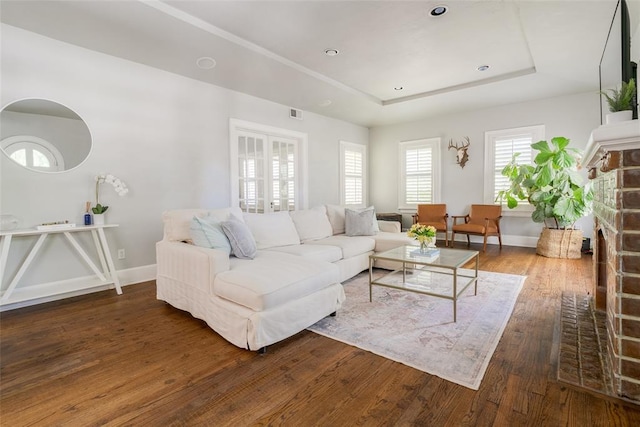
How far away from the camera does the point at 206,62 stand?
363 cm

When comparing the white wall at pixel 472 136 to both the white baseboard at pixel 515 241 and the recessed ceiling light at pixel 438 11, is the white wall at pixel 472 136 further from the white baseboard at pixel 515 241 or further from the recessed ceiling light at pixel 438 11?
the recessed ceiling light at pixel 438 11

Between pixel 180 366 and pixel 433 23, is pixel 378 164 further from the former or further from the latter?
pixel 180 366

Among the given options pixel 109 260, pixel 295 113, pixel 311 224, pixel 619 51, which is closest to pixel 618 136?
pixel 619 51

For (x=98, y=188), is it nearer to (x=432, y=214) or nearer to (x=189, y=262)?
(x=189, y=262)

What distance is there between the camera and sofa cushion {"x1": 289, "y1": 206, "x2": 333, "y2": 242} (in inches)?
154

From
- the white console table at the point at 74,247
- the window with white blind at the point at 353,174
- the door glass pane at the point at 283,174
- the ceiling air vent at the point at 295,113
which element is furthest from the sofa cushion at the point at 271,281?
the window with white blind at the point at 353,174

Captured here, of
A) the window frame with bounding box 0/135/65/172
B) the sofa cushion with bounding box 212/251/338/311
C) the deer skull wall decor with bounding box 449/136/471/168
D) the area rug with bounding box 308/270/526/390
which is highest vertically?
the deer skull wall decor with bounding box 449/136/471/168

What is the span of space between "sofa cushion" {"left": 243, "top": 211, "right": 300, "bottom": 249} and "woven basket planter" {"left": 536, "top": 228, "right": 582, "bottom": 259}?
3976 mm

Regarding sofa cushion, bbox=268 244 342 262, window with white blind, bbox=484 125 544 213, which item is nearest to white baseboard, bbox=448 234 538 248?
window with white blind, bbox=484 125 544 213

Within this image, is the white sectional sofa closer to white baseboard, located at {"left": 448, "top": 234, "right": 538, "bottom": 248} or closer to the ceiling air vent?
the ceiling air vent

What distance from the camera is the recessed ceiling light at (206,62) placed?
140 inches

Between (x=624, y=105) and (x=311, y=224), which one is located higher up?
(x=624, y=105)

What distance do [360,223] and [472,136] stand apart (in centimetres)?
351

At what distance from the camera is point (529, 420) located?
54.5 inches
